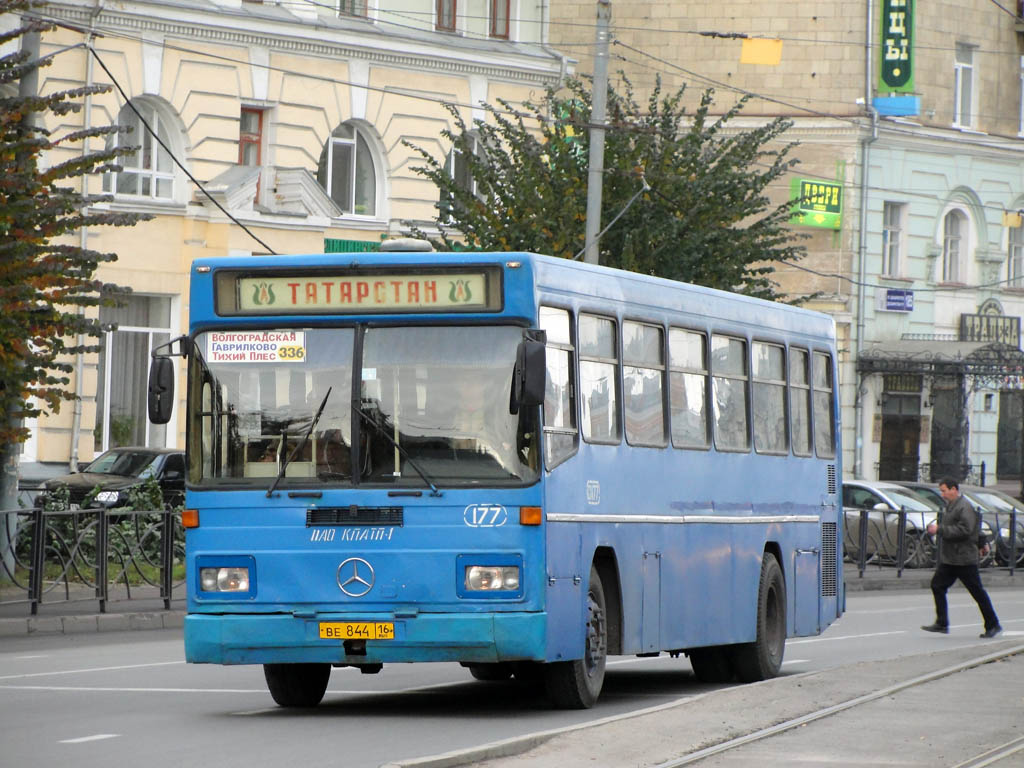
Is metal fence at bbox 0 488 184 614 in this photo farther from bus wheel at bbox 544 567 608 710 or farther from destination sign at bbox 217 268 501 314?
bus wheel at bbox 544 567 608 710

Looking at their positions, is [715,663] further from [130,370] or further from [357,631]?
[130,370]

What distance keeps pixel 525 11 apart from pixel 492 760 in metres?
31.3

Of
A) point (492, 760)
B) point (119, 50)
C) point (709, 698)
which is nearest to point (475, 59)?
point (119, 50)

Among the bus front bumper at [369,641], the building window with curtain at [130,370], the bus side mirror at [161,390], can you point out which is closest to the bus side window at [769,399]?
the bus front bumper at [369,641]

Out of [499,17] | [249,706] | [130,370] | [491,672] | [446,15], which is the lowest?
[249,706]

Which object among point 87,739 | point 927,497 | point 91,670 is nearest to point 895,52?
point 927,497

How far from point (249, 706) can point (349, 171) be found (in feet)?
81.2

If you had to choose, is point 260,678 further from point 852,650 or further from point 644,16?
point 644,16

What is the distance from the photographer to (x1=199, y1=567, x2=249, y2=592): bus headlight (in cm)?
1261

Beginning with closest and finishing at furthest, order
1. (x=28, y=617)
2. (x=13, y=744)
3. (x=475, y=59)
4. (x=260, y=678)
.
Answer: (x=13, y=744)
(x=260, y=678)
(x=28, y=617)
(x=475, y=59)

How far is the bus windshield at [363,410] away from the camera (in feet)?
40.6

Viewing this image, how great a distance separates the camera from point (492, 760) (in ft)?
33.6

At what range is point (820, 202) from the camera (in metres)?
48.7

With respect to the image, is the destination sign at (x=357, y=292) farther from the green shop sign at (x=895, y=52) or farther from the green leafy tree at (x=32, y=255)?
the green shop sign at (x=895, y=52)
